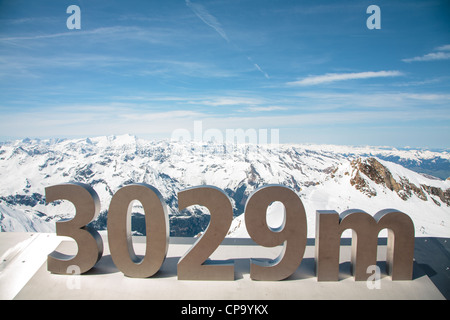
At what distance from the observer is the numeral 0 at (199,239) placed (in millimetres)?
6461

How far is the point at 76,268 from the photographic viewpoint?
689 centimetres

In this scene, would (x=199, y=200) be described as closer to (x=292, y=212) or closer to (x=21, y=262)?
(x=292, y=212)

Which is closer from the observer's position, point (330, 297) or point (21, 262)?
point (330, 297)

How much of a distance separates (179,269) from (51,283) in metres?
2.93

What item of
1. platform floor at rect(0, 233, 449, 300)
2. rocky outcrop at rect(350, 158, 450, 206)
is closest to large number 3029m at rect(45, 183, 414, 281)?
platform floor at rect(0, 233, 449, 300)

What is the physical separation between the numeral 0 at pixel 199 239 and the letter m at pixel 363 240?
1.68 ft

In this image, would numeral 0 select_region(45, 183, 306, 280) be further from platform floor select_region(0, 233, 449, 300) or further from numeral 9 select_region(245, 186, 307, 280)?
platform floor select_region(0, 233, 449, 300)

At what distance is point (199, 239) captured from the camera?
260 inches

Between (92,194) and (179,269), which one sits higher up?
(92,194)

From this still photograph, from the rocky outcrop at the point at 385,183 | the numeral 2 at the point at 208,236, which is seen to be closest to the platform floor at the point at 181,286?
the numeral 2 at the point at 208,236

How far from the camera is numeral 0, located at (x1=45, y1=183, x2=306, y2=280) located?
21.2ft

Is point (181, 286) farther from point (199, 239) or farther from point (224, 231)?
point (224, 231)

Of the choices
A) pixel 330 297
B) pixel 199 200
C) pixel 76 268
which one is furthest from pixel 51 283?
pixel 330 297

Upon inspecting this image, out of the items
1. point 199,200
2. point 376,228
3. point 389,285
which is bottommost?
point 389,285
